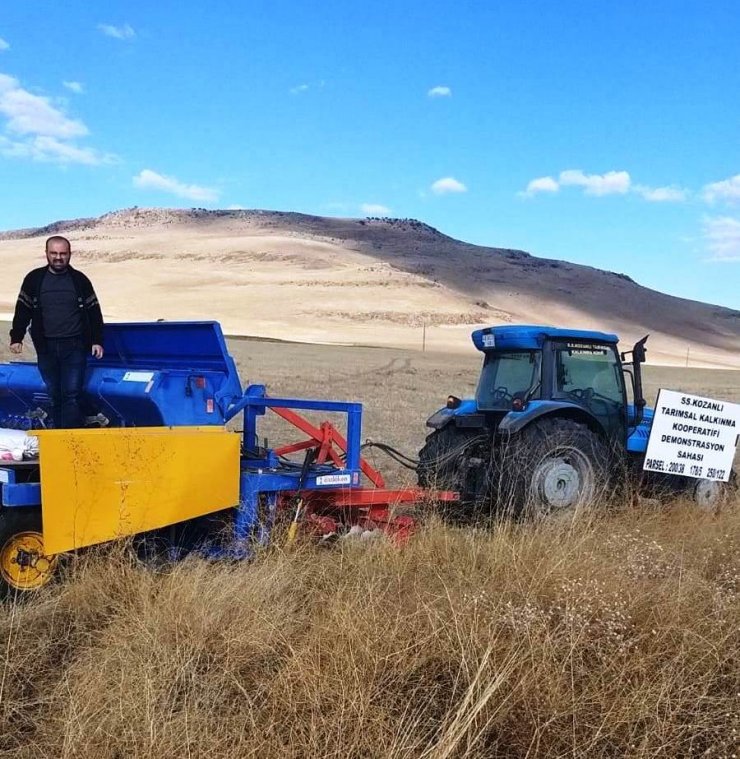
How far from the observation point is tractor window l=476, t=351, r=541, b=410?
6336 mm

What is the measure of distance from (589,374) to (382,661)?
4.16 metres

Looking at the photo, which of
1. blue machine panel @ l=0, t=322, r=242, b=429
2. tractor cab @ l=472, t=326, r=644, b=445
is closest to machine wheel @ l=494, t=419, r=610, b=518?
tractor cab @ l=472, t=326, r=644, b=445

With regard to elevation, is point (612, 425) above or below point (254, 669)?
above

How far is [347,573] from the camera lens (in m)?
4.03

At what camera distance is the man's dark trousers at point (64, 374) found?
203 inches

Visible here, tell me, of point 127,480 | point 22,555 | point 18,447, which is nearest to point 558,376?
point 127,480

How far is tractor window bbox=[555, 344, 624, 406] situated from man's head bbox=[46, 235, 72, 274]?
3.72 m

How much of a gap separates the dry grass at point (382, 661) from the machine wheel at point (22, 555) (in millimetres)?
220

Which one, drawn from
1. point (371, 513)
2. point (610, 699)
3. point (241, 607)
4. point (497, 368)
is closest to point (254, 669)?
point (241, 607)

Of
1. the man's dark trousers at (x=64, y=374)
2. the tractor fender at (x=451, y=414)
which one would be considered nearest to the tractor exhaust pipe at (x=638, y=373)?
the tractor fender at (x=451, y=414)

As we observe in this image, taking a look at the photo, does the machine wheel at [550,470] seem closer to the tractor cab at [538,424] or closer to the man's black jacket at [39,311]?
the tractor cab at [538,424]

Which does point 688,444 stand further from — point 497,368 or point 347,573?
point 347,573

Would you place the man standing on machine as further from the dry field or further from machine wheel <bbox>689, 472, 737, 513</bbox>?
machine wheel <bbox>689, 472, 737, 513</bbox>

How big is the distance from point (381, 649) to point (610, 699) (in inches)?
32.6
